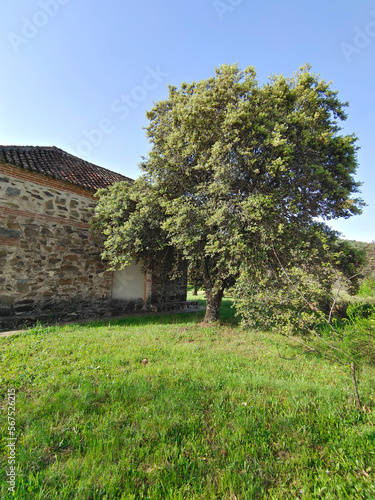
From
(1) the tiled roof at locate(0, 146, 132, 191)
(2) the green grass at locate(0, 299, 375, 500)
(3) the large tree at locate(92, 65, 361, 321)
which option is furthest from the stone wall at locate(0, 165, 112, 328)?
(2) the green grass at locate(0, 299, 375, 500)

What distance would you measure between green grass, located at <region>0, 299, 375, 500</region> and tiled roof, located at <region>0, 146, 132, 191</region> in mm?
5910

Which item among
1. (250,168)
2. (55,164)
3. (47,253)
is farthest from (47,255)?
(250,168)

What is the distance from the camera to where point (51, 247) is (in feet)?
25.1

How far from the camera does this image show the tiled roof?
727 cm

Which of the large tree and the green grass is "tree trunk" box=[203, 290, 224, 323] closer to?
the large tree

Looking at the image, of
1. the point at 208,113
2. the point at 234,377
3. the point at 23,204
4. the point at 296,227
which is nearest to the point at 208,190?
the point at 208,113

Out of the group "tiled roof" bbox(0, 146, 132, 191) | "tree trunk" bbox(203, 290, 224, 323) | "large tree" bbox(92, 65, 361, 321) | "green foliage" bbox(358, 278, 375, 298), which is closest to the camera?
"green foliage" bbox(358, 278, 375, 298)

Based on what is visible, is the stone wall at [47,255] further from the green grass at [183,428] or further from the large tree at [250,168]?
the green grass at [183,428]

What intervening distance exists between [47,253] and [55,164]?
363cm

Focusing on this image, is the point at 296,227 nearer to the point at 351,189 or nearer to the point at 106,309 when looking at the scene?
the point at 351,189

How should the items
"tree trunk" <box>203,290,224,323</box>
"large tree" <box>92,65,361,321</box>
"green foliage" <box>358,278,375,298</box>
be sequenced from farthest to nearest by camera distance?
1. "tree trunk" <box>203,290,224,323</box>
2. "large tree" <box>92,65,361,321</box>
3. "green foliage" <box>358,278,375,298</box>

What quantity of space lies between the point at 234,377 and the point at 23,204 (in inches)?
309

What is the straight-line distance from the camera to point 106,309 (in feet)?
28.8

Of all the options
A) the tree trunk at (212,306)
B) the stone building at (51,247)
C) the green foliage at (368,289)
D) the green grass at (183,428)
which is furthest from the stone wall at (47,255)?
the green foliage at (368,289)
